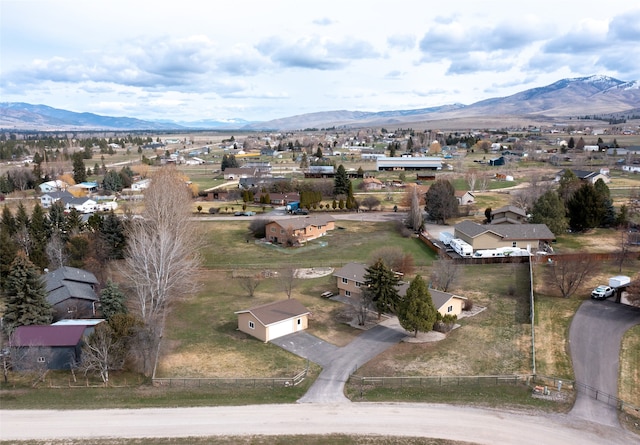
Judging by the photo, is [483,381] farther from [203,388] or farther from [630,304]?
[630,304]

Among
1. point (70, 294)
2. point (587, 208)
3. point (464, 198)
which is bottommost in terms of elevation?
point (70, 294)

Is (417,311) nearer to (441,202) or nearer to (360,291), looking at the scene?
(360,291)

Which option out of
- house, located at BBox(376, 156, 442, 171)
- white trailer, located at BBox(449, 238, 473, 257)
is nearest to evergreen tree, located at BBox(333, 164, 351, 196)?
white trailer, located at BBox(449, 238, 473, 257)


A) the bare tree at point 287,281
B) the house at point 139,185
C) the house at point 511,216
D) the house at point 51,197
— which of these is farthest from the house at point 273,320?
the house at point 139,185

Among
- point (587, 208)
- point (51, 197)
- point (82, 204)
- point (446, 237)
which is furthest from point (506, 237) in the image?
point (51, 197)

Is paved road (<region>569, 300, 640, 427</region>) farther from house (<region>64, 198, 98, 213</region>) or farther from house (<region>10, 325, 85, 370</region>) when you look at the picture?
house (<region>64, 198, 98, 213</region>)

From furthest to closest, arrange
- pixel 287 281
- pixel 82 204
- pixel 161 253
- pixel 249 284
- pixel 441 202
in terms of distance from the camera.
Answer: pixel 82 204
pixel 441 202
pixel 287 281
pixel 249 284
pixel 161 253
